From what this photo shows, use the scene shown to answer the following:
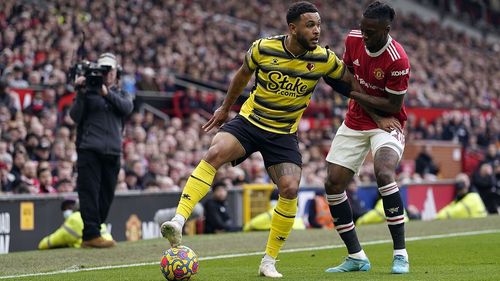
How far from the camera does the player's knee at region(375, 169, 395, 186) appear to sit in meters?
8.57

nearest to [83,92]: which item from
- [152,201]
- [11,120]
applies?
[152,201]

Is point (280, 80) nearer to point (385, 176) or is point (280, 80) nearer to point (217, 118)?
point (217, 118)

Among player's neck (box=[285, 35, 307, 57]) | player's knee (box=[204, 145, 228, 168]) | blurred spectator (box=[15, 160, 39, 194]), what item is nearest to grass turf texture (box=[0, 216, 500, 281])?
player's knee (box=[204, 145, 228, 168])

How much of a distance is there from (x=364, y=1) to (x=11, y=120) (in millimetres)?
28120

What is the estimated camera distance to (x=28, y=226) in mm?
14078

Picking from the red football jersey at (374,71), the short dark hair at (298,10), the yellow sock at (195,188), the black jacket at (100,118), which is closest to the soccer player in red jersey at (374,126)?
the red football jersey at (374,71)

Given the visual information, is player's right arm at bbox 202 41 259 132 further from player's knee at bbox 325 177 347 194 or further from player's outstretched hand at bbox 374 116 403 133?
player's outstretched hand at bbox 374 116 403 133

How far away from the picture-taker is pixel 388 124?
8828 millimetres

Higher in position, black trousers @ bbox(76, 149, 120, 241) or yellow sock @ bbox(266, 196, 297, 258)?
yellow sock @ bbox(266, 196, 297, 258)

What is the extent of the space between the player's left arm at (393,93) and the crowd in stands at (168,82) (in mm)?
4887

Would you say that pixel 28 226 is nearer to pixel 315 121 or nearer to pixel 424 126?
pixel 315 121

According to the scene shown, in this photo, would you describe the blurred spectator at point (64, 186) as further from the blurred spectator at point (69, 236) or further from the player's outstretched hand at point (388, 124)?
the player's outstretched hand at point (388, 124)

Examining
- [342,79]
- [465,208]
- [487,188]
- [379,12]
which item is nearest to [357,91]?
[342,79]

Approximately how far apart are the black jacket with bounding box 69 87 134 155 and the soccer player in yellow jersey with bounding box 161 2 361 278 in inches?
134
